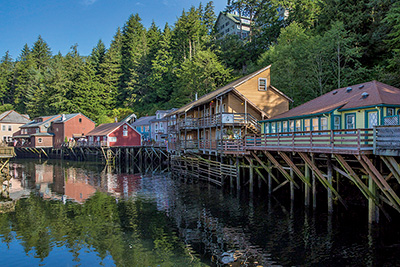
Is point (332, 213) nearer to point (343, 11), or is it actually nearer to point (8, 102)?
point (343, 11)

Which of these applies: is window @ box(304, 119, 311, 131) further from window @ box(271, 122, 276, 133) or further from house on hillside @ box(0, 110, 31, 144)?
house on hillside @ box(0, 110, 31, 144)

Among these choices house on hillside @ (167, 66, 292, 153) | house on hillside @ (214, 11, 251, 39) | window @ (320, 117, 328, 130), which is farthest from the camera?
house on hillside @ (214, 11, 251, 39)

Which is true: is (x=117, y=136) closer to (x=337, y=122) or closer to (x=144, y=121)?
(x=144, y=121)

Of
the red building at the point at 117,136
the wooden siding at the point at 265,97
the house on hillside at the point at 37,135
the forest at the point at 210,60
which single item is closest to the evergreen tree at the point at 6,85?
the forest at the point at 210,60

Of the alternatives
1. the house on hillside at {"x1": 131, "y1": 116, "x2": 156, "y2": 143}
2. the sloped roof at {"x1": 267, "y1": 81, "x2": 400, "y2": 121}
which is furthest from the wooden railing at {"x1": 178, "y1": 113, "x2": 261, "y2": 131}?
the house on hillside at {"x1": 131, "y1": 116, "x2": 156, "y2": 143}

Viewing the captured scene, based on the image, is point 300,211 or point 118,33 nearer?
point 300,211

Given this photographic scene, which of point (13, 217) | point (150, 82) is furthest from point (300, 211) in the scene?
point (150, 82)

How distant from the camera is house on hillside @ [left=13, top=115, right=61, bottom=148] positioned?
6700 centimetres

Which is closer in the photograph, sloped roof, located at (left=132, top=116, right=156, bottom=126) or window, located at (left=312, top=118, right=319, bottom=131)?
window, located at (left=312, top=118, right=319, bottom=131)

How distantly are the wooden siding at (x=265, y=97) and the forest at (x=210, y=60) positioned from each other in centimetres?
664

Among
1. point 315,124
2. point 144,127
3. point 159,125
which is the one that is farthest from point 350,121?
point 144,127

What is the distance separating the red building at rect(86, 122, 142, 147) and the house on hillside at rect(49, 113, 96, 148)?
8562mm

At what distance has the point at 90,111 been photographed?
78.2m

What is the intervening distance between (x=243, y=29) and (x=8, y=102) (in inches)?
3462
